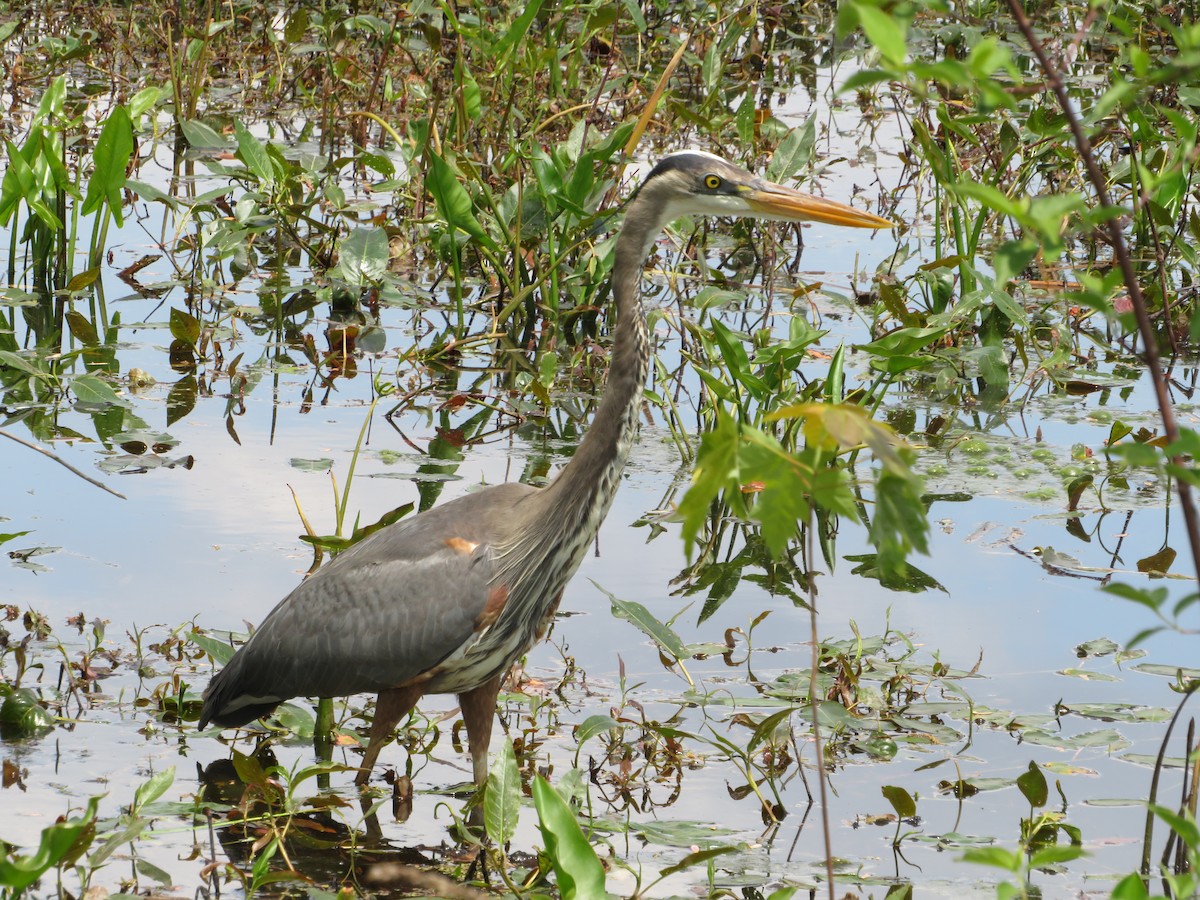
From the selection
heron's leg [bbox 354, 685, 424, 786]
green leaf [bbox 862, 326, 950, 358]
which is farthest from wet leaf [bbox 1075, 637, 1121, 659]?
heron's leg [bbox 354, 685, 424, 786]

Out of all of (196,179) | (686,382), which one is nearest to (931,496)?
(686,382)

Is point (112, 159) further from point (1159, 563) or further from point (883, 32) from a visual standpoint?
point (883, 32)

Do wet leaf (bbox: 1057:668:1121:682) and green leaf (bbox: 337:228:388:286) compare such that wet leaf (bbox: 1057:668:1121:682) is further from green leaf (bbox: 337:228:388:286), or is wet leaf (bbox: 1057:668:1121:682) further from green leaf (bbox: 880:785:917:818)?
green leaf (bbox: 337:228:388:286)

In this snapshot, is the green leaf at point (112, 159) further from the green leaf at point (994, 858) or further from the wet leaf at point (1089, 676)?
the green leaf at point (994, 858)

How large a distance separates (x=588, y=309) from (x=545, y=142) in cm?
218

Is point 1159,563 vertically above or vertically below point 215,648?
above

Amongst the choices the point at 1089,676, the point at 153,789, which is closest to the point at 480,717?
the point at 153,789

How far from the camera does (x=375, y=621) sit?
3.98 metres

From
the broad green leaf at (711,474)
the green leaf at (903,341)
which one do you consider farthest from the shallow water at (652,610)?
the broad green leaf at (711,474)

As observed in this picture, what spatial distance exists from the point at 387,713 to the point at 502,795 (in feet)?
3.29

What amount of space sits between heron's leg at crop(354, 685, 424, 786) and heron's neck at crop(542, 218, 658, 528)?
60 centimetres

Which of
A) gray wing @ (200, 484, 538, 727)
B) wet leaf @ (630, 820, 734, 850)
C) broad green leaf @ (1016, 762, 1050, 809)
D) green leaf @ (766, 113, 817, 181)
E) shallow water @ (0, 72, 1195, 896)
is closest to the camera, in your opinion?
broad green leaf @ (1016, 762, 1050, 809)

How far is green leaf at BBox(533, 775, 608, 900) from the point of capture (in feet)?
8.93

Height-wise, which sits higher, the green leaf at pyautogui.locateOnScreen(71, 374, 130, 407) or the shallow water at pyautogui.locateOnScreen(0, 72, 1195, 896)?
the green leaf at pyautogui.locateOnScreen(71, 374, 130, 407)
